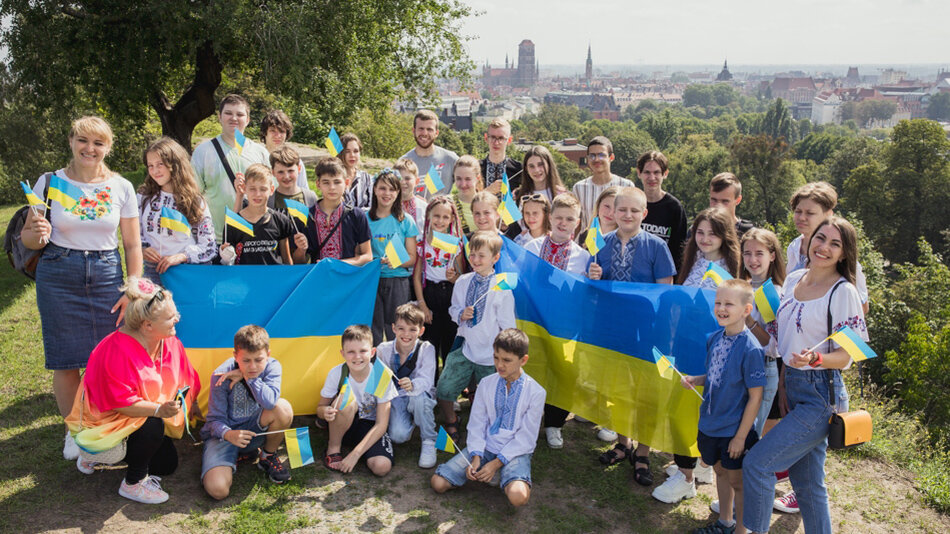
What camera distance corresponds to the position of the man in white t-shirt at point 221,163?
256 inches

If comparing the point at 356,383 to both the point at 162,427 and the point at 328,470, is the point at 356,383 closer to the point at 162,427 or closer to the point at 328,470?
the point at 328,470

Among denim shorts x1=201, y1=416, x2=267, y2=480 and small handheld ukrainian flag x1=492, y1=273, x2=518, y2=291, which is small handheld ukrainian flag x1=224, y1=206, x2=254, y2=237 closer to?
denim shorts x1=201, y1=416, x2=267, y2=480

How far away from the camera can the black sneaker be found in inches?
203

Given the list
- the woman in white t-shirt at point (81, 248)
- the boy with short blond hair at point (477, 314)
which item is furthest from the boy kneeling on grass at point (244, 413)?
the boy with short blond hair at point (477, 314)

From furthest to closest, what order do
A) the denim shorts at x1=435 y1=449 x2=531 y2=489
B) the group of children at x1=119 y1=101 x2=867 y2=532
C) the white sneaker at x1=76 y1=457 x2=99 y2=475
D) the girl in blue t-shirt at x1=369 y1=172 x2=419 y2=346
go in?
the girl in blue t-shirt at x1=369 y1=172 x2=419 y2=346 → the white sneaker at x1=76 y1=457 x2=99 y2=475 → the denim shorts at x1=435 y1=449 x2=531 y2=489 → the group of children at x1=119 y1=101 x2=867 y2=532

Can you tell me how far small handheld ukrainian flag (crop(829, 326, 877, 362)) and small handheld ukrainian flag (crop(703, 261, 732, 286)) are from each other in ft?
3.04

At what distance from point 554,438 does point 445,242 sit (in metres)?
1.92

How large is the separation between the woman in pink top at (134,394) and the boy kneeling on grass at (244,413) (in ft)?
0.99

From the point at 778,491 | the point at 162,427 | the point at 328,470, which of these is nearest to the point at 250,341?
the point at 162,427

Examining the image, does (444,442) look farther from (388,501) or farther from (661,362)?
(661,362)

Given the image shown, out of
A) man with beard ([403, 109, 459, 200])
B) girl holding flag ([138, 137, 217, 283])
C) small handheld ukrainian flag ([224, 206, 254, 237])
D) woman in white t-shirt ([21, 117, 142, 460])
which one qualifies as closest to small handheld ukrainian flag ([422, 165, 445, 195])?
man with beard ([403, 109, 459, 200])

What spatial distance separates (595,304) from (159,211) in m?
3.59

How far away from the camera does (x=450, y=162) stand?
773 centimetres

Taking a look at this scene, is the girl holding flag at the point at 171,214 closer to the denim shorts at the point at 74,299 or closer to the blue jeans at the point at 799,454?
the denim shorts at the point at 74,299
